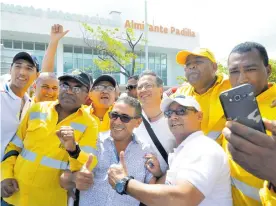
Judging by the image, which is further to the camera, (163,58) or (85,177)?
(163,58)

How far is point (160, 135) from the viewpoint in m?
2.88

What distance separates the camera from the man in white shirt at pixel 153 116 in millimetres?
2752

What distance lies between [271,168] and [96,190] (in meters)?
1.69

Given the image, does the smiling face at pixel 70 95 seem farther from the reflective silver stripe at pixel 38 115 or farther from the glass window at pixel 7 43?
the glass window at pixel 7 43

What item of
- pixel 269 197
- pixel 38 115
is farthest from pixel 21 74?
pixel 269 197

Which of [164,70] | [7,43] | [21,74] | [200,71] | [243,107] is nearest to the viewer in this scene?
[243,107]

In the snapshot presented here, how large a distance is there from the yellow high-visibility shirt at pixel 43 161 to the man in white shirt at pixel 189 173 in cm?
69

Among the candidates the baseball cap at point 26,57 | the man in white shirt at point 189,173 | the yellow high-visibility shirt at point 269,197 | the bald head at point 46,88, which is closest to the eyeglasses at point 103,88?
the bald head at point 46,88

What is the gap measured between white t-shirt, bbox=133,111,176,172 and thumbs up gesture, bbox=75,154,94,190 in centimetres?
63

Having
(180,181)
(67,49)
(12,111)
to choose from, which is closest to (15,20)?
(67,49)

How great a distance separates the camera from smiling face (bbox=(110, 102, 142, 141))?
2602 millimetres

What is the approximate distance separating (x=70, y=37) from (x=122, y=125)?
24856mm

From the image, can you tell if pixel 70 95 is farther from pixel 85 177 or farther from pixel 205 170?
pixel 205 170

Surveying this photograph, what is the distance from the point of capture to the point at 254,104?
124 cm
